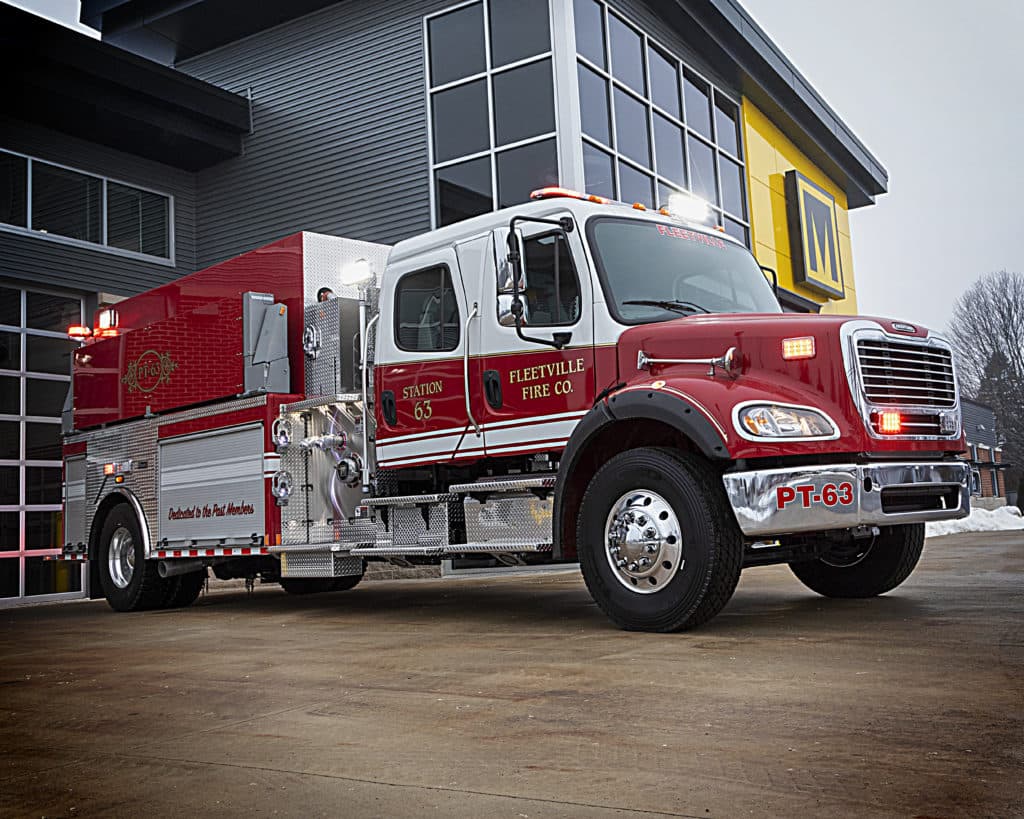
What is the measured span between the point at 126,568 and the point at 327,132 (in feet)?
27.7

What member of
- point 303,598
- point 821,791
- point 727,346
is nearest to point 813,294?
point 303,598

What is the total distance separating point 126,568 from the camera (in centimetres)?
1103

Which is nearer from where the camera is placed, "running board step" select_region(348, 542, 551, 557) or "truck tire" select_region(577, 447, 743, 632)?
"truck tire" select_region(577, 447, 743, 632)

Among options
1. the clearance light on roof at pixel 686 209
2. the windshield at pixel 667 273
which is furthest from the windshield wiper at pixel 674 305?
the clearance light on roof at pixel 686 209

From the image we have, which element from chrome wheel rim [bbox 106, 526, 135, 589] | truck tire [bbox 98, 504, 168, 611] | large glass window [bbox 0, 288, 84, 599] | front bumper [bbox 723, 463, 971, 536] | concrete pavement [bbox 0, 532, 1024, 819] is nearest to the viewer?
concrete pavement [bbox 0, 532, 1024, 819]

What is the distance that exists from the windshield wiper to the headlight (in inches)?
50.0

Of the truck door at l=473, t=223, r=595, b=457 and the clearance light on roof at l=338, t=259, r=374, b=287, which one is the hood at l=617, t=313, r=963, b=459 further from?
the clearance light on roof at l=338, t=259, r=374, b=287

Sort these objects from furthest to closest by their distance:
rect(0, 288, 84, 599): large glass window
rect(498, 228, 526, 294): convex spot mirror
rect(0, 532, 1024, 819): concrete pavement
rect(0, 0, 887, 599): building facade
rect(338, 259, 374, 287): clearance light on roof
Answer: rect(0, 288, 84, 599): large glass window < rect(0, 0, 887, 599): building facade < rect(338, 259, 374, 287): clearance light on roof < rect(498, 228, 526, 294): convex spot mirror < rect(0, 532, 1024, 819): concrete pavement

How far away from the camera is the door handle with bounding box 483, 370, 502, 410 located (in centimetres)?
753

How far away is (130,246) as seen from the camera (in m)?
17.3

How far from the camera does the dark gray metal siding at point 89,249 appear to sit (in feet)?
51.0

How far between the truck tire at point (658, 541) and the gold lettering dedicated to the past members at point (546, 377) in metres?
0.75

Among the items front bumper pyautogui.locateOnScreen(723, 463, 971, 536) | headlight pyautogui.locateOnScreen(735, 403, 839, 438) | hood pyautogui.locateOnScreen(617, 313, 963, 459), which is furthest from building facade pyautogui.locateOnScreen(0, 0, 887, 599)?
front bumper pyautogui.locateOnScreen(723, 463, 971, 536)

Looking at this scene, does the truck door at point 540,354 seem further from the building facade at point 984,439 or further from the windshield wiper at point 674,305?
the building facade at point 984,439
